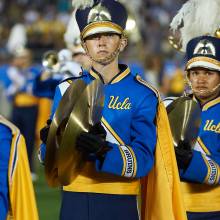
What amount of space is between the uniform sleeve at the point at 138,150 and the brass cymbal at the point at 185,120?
45 centimetres

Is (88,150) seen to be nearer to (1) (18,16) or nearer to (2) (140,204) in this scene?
(2) (140,204)

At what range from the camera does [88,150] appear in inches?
170

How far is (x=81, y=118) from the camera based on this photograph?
14.2 ft

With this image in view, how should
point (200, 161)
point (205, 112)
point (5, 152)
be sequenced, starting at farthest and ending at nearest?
point (205, 112)
point (200, 161)
point (5, 152)

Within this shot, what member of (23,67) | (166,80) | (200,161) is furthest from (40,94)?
(166,80)

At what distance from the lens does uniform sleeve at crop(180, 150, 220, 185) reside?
5266 mm

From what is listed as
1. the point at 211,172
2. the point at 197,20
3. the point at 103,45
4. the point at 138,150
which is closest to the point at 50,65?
the point at 197,20

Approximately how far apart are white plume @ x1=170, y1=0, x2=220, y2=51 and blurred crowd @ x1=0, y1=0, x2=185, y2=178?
252 inches

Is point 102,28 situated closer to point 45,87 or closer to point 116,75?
point 116,75

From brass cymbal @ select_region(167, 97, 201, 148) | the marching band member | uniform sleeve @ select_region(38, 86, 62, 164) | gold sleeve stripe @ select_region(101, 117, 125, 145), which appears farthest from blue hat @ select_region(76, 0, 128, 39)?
the marching band member

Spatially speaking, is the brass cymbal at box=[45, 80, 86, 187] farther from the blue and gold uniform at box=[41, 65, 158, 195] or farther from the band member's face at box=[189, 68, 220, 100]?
the band member's face at box=[189, 68, 220, 100]

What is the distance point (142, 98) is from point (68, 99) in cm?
50

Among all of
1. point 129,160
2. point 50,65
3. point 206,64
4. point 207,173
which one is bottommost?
point 129,160

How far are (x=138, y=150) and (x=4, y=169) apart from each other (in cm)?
83
